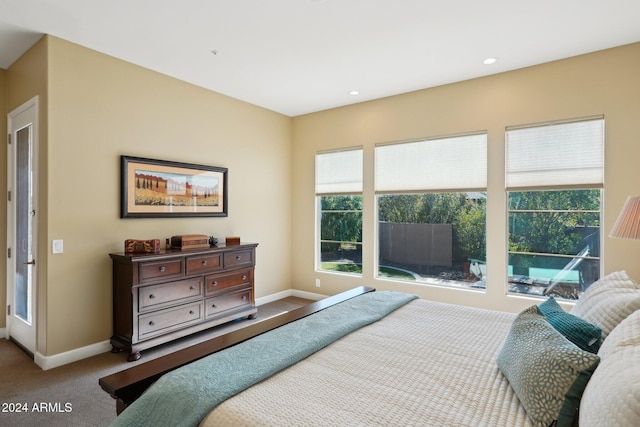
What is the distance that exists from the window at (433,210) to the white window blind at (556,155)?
0.33m

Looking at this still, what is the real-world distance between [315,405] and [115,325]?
9.60ft

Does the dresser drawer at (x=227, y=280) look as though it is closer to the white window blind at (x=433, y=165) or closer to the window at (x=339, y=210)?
the window at (x=339, y=210)

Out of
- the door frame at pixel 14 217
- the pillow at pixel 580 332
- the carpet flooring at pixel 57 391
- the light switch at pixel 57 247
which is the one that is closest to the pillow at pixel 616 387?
the pillow at pixel 580 332

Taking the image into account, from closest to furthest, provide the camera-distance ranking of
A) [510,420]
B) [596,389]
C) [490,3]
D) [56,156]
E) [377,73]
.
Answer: [596,389], [510,420], [490,3], [56,156], [377,73]

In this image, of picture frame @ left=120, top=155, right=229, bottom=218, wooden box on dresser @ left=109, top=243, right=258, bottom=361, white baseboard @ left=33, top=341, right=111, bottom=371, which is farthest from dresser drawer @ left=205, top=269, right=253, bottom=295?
white baseboard @ left=33, top=341, right=111, bottom=371

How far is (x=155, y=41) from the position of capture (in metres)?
3.11

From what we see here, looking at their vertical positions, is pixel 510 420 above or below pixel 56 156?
below

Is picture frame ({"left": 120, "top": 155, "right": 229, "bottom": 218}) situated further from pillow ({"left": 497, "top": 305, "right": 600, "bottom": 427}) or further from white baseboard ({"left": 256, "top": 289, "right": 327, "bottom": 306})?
pillow ({"left": 497, "top": 305, "right": 600, "bottom": 427})

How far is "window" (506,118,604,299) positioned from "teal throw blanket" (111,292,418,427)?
8.31 feet

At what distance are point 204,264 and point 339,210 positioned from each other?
2.24 metres

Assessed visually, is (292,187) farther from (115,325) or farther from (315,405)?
(315,405)

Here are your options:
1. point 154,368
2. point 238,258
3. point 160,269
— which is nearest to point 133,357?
point 160,269

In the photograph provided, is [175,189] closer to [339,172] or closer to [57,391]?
[57,391]

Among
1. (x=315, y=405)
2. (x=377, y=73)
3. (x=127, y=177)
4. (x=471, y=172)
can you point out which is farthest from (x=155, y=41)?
(x=471, y=172)
